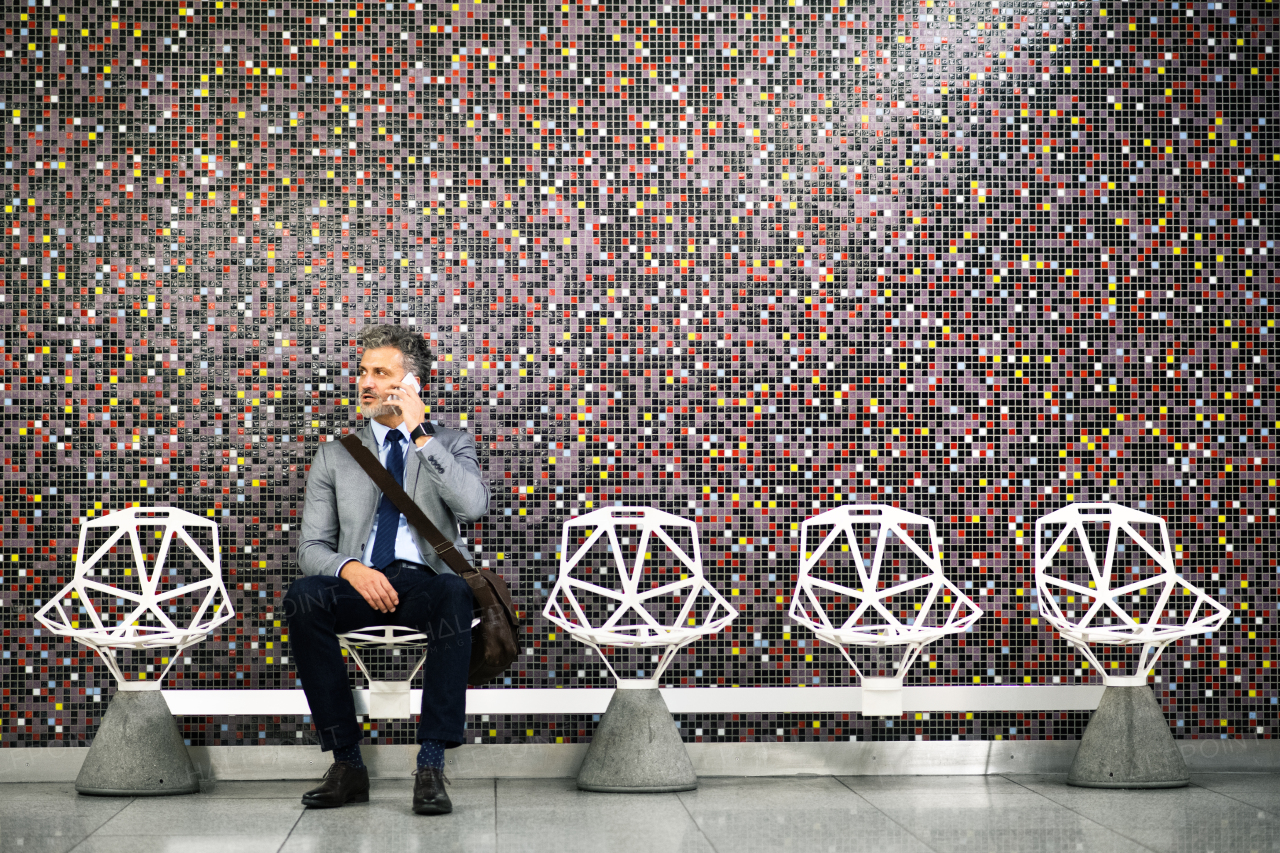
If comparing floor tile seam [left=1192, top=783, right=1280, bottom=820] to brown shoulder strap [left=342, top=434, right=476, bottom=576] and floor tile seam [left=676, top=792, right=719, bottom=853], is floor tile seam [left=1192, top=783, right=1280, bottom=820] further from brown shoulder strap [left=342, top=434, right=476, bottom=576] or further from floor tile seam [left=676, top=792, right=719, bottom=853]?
brown shoulder strap [left=342, top=434, right=476, bottom=576]

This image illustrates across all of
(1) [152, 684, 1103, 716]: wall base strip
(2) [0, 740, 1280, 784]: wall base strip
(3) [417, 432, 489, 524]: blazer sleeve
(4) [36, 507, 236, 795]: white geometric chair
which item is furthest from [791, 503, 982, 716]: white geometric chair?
(4) [36, 507, 236, 795]: white geometric chair

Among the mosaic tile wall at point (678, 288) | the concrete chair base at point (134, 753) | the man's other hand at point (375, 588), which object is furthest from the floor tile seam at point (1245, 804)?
the concrete chair base at point (134, 753)

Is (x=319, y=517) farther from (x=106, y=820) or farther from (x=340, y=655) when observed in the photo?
(x=106, y=820)

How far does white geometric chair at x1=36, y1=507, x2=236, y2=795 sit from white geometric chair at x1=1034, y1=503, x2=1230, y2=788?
110 inches

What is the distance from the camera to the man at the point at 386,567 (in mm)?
3682

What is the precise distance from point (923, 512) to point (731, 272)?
1.12m

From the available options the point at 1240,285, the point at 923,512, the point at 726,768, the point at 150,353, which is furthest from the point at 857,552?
the point at 150,353

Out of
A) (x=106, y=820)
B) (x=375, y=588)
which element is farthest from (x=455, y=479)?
(x=106, y=820)

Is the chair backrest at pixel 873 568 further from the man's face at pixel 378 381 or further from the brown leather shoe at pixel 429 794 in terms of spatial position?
the man's face at pixel 378 381

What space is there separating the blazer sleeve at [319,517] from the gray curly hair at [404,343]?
0.39 m

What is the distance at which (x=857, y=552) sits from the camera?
438 centimetres

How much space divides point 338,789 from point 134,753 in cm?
71

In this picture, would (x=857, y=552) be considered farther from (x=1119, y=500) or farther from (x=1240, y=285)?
(x=1240, y=285)

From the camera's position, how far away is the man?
3682mm
